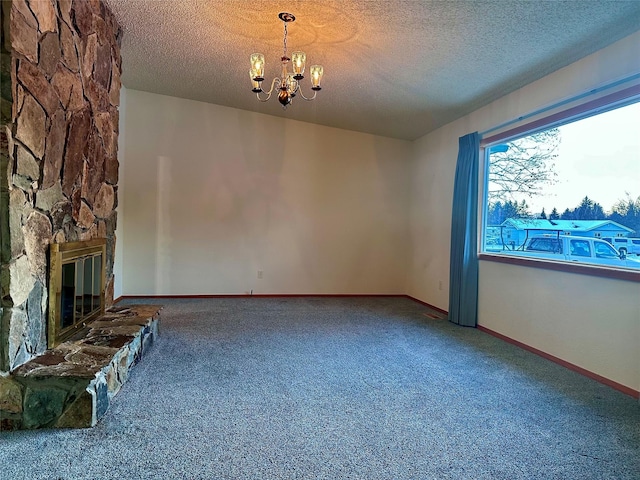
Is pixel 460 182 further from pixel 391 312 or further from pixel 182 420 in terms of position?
pixel 182 420

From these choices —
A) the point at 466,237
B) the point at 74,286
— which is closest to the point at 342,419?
the point at 74,286

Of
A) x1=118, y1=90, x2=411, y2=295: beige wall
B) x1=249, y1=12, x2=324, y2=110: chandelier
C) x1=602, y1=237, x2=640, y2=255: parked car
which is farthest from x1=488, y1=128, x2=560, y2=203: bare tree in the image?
x1=249, y1=12, x2=324, y2=110: chandelier

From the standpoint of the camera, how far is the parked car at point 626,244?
101 inches

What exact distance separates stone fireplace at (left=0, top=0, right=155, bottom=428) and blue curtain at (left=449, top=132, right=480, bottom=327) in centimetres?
366

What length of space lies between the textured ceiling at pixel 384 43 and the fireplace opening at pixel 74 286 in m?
2.02

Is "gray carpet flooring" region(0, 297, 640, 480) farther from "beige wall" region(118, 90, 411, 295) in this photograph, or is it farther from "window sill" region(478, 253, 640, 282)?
"beige wall" region(118, 90, 411, 295)

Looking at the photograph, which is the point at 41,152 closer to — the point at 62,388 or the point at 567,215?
Result: the point at 62,388


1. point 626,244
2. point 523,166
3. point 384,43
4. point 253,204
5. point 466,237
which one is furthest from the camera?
point 253,204

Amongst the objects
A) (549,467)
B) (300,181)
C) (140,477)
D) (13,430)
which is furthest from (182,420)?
(300,181)

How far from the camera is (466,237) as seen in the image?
411 cm

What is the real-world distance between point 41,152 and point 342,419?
7.71 ft

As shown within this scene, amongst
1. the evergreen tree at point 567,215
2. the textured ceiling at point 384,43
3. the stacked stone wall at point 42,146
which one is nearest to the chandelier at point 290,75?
the textured ceiling at point 384,43

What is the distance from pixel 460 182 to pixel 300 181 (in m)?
2.37

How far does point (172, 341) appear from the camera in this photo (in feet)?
10.9
